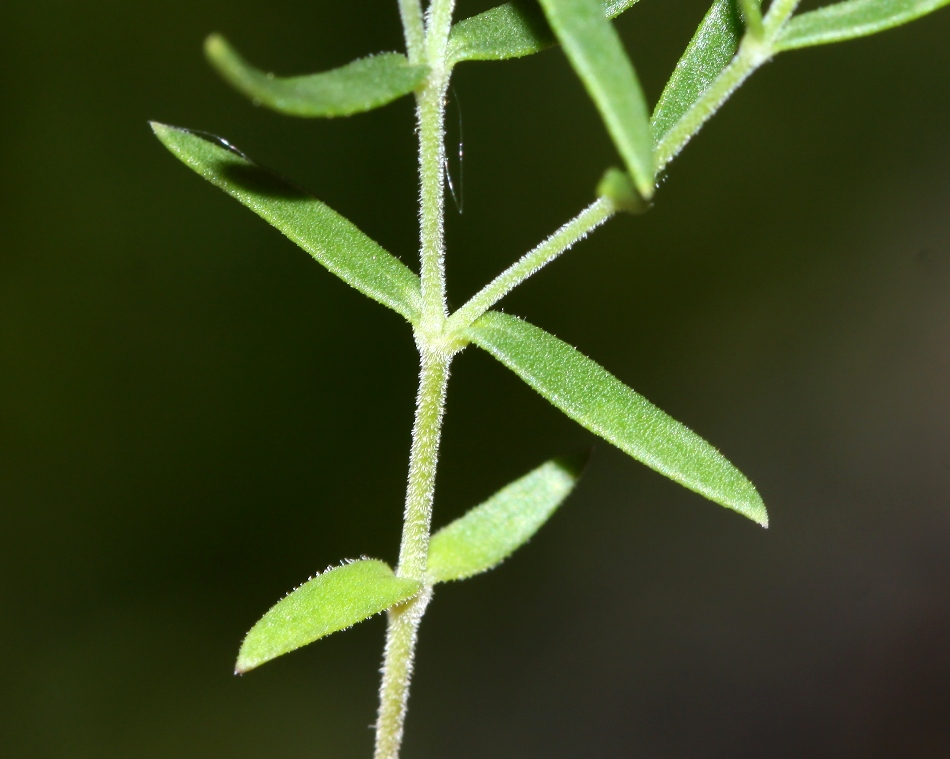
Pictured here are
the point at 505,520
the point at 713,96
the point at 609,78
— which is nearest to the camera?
the point at 609,78

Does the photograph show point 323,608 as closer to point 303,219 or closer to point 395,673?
point 395,673

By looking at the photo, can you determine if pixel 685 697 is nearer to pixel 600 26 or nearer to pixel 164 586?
pixel 164 586

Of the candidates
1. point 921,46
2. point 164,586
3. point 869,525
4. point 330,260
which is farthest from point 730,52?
point 869,525

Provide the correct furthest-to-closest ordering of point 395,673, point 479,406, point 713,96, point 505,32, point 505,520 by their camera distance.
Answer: point 479,406, point 505,520, point 395,673, point 505,32, point 713,96

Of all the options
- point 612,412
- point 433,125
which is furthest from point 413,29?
point 612,412

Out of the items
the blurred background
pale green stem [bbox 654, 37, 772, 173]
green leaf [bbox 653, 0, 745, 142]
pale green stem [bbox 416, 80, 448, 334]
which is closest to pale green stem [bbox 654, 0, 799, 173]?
pale green stem [bbox 654, 37, 772, 173]

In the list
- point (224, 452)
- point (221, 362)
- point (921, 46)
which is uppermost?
point (921, 46)
